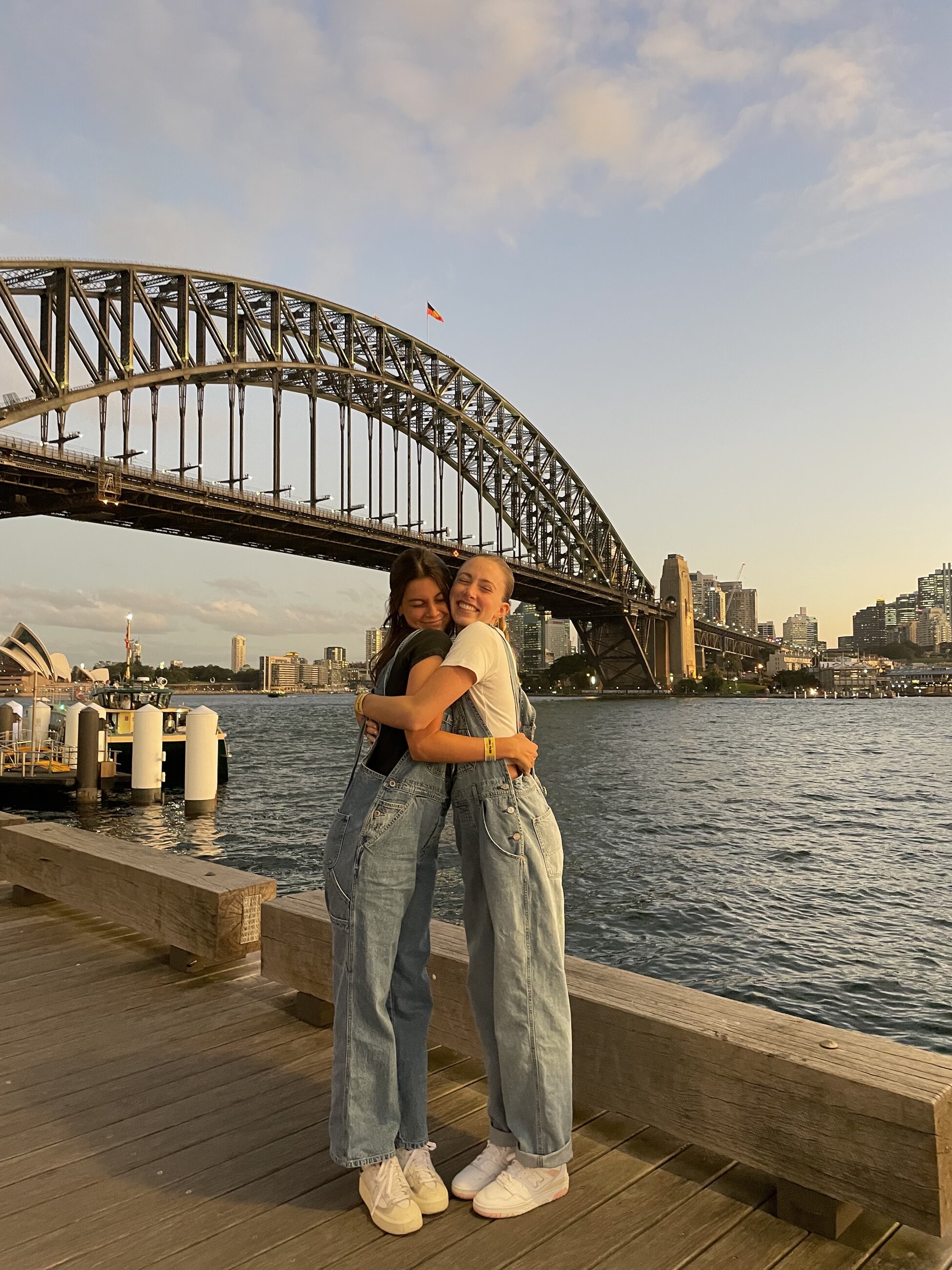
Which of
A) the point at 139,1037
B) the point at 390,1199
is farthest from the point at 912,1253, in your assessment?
the point at 139,1037

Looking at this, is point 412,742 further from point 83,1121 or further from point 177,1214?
point 83,1121

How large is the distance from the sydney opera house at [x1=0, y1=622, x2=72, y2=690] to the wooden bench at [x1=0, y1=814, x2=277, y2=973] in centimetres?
8162

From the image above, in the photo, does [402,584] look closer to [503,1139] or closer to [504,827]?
[504,827]

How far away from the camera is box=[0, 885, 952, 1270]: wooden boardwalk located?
191cm

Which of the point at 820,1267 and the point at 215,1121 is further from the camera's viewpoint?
the point at 215,1121

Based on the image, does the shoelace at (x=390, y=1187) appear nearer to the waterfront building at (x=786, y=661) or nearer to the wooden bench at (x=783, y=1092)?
the wooden bench at (x=783, y=1092)

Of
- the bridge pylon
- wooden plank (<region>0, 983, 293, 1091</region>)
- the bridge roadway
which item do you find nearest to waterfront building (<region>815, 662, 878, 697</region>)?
the bridge pylon

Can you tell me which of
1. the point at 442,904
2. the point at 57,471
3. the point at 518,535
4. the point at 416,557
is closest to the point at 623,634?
the point at 518,535

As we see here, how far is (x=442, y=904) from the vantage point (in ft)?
33.1

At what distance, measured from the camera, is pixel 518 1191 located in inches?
81.0

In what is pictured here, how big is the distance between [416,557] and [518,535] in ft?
238

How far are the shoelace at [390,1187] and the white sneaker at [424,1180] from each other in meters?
0.03

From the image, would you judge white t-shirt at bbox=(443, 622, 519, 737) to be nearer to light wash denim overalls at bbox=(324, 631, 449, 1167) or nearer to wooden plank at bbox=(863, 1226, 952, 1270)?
light wash denim overalls at bbox=(324, 631, 449, 1167)

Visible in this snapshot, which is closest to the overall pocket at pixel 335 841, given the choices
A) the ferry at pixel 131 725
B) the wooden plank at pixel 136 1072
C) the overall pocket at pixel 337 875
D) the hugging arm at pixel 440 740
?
the overall pocket at pixel 337 875
